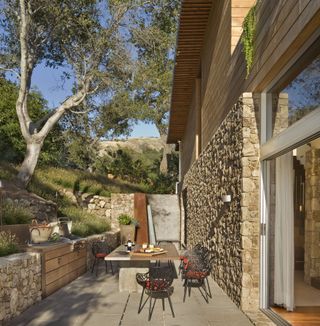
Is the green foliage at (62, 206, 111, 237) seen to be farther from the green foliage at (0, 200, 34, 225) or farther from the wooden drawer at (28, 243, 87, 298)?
the green foliage at (0, 200, 34, 225)

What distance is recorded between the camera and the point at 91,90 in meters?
16.4

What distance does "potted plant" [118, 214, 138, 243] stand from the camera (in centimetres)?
1700

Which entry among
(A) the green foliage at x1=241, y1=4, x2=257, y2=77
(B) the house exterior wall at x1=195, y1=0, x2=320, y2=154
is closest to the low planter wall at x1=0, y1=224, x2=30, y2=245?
(B) the house exterior wall at x1=195, y1=0, x2=320, y2=154

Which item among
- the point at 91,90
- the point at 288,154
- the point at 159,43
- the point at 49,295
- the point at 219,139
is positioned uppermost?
the point at 159,43

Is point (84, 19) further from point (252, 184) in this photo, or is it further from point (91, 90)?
point (252, 184)

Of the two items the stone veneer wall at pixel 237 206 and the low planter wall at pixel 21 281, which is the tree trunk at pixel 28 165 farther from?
the stone veneer wall at pixel 237 206

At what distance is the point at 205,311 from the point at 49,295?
2733mm

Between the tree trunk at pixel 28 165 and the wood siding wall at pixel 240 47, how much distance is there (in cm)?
582

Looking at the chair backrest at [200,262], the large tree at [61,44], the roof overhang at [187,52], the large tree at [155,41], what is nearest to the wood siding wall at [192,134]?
the roof overhang at [187,52]

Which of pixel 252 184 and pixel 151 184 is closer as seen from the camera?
pixel 252 184

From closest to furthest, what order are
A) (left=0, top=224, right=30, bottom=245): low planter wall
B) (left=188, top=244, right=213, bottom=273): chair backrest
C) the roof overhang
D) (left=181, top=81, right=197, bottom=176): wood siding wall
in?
(left=188, top=244, right=213, bottom=273): chair backrest < (left=0, top=224, right=30, bottom=245): low planter wall < the roof overhang < (left=181, top=81, right=197, bottom=176): wood siding wall

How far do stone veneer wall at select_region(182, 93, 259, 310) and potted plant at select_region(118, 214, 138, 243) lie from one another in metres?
8.38

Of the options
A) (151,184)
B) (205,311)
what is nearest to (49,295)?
(205,311)

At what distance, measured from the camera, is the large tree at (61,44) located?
1430 cm
